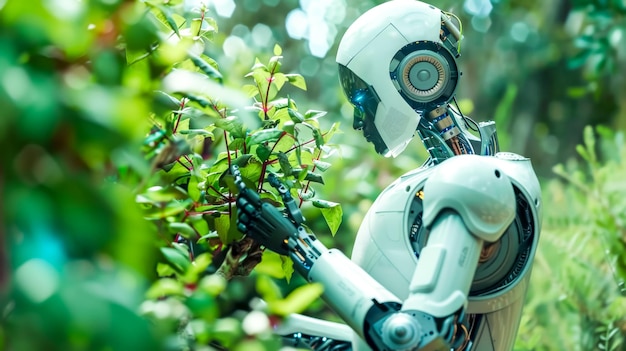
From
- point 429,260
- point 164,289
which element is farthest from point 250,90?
point 164,289

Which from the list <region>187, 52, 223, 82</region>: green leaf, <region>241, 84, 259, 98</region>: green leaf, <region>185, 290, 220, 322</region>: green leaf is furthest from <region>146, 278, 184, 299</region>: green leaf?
<region>241, 84, 259, 98</region>: green leaf

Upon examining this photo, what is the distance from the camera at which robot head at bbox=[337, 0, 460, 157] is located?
162 centimetres

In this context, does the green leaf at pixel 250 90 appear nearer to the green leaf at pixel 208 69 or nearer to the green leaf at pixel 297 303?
the green leaf at pixel 208 69

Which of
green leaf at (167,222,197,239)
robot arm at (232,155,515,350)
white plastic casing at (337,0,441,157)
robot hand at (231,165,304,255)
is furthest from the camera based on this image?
white plastic casing at (337,0,441,157)

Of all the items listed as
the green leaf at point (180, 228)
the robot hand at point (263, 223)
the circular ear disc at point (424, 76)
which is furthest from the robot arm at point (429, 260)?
the green leaf at point (180, 228)

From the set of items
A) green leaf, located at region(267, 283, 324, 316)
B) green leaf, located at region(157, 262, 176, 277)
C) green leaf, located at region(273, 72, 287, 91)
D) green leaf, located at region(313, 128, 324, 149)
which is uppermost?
green leaf, located at region(273, 72, 287, 91)

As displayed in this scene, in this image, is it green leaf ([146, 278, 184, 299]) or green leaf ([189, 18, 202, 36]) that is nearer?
green leaf ([146, 278, 184, 299])

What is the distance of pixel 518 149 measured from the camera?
19.0 ft

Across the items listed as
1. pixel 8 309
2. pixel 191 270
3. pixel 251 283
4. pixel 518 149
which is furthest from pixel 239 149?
pixel 518 149

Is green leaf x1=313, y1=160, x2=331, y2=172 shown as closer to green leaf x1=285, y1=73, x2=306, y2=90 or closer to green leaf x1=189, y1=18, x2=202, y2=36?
green leaf x1=285, y1=73, x2=306, y2=90

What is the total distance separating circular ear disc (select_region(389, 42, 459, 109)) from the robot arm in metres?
0.20

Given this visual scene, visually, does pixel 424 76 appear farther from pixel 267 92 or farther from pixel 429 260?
pixel 429 260

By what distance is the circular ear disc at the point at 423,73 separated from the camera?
1.62 metres

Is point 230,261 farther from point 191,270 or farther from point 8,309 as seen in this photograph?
point 8,309
